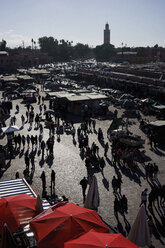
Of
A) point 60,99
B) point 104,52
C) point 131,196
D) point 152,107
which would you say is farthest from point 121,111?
point 104,52

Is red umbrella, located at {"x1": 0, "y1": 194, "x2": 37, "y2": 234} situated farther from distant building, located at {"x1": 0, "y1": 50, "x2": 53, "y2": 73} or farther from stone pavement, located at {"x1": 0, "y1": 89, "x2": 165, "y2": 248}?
distant building, located at {"x1": 0, "y1": 50, "x2": 53, "y2": 73}

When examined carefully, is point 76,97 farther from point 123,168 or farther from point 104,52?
point 104,52

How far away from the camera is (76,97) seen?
32406mm

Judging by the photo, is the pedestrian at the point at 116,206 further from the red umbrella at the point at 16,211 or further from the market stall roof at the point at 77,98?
the market stall roof at the point at 77,98

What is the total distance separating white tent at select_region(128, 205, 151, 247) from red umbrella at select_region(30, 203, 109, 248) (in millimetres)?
1171

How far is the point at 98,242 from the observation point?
6621mm

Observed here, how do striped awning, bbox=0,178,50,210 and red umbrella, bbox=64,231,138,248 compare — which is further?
striped awning, bbox=0,178,50,210

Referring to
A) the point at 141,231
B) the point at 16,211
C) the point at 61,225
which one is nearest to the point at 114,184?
the point at 141,231

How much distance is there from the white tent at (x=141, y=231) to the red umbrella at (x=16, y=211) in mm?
3230

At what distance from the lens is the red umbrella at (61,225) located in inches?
288

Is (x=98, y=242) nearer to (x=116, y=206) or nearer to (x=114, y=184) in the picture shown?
(x=116, y=206)

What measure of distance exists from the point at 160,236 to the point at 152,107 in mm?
21750

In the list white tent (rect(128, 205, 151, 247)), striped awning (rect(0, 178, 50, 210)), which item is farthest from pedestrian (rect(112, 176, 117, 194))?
white tent (rect(128, 205, 151, 247))

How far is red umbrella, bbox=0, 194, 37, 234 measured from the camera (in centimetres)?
848
